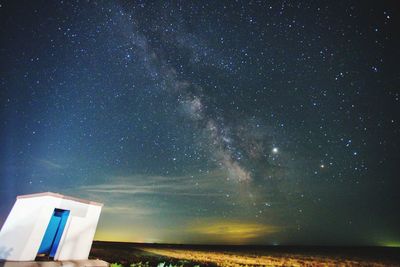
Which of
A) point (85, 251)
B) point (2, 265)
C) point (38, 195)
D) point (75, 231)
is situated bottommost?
point (2, 265)

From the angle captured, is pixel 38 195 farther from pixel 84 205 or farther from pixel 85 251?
pixel 85 251

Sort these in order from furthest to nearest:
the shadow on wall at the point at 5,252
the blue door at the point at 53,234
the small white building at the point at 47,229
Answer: the blue door at the point at 53,234, the small white building at the point at 47,229, the shadow on wall at the point at 5,252

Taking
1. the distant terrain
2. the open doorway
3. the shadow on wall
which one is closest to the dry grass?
the distant terrain

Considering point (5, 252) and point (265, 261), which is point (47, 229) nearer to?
point (5, 252)

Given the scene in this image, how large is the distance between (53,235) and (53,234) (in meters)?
0.04

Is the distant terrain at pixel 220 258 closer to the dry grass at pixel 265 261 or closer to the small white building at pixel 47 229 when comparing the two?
the dry grass at pixel 265 261

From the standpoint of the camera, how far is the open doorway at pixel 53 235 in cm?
976

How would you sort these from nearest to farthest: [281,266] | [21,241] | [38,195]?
[21,241] → [38,195] → [281,266]

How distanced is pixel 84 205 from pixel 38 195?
1938mm

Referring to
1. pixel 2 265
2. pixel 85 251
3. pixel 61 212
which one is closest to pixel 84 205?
pixel 61 212

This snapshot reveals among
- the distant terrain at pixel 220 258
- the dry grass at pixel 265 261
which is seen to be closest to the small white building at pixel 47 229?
the distant terrain at pixel 220 258

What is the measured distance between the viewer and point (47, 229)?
977 centimetres

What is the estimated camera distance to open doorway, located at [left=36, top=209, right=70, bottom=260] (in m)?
9.76

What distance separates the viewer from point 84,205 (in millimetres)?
11156
